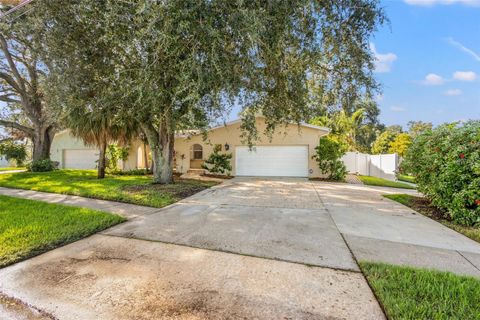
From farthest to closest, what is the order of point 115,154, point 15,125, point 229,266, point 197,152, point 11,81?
point 197,152, point 115,154, point 15,125, point 11,81, point 229,266

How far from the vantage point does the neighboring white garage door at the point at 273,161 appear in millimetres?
13797

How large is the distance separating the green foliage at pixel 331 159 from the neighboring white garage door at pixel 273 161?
939 mm

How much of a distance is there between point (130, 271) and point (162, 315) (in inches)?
39.2

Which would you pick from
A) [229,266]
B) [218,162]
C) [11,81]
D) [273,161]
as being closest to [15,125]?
[11,81]

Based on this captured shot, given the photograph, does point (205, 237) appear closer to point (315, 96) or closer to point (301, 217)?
point (301, 217)

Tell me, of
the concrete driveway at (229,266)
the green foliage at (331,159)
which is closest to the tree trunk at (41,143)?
the concrete driveway at (229,266)

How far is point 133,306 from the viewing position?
7.34 ft

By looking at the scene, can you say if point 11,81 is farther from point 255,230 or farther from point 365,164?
point 365,164

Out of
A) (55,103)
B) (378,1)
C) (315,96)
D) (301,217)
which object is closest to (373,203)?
(301,217)

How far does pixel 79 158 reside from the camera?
18844 mm

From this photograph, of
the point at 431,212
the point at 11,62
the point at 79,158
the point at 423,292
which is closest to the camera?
the point at 423,292

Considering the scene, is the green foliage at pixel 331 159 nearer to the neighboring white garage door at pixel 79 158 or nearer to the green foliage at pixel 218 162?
the green foliage at pixel 218 162

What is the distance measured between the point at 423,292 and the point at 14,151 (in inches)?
1151

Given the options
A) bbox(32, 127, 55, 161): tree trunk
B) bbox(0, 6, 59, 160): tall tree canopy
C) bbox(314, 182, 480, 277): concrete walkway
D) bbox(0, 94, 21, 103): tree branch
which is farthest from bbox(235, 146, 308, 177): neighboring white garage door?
bbox(0, 94, 21, 103): tree branch
